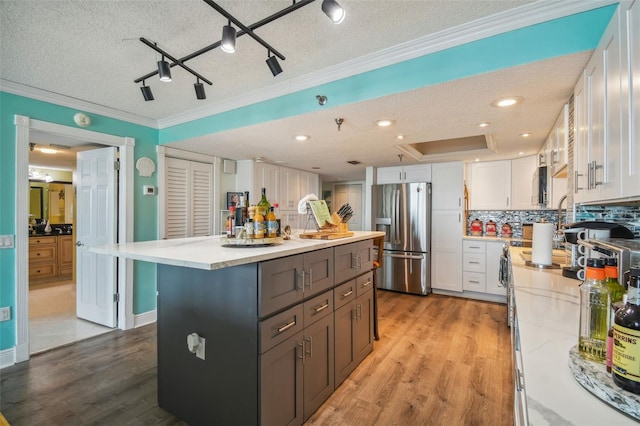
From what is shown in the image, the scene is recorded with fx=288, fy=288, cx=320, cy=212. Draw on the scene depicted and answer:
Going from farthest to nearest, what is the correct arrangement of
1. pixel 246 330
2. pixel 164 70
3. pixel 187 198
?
pixel 187 198 → pixel 164 70 → pixel 246 330

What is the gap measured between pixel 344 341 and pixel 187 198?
279 cm

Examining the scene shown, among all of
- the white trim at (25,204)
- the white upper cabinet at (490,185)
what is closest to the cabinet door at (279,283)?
the white trim at (25,204)

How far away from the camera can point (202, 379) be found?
165 centimetres

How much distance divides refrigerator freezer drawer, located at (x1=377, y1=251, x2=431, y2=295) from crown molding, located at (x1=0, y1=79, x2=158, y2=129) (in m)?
3.89

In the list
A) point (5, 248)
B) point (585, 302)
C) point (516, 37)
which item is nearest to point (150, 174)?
point (5, 248)

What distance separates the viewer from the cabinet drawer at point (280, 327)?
145 centimetres

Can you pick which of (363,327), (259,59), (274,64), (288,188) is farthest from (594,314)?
(288,188)

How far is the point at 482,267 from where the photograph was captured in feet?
13.8

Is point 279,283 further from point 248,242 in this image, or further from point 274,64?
point 274,64

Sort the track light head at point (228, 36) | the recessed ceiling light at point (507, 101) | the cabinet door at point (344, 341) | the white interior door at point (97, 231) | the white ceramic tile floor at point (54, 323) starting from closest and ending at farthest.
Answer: the track light head at point (228, 36) < the recessed ceiling light at point (507, 101) < the cabinet door at point (344, 341) < the white ceramic tile floor at point (54, 323) < the white interior door at point (97, 231)

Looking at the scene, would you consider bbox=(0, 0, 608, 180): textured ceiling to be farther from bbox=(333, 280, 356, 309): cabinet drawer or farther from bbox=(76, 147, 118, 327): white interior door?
bbox=(333, 280, 356, 309): cabinet drawer

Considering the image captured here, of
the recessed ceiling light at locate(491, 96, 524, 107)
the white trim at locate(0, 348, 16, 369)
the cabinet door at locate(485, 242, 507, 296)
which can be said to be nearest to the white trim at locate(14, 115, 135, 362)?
the white trim at locate(0, 348, 16, 369)

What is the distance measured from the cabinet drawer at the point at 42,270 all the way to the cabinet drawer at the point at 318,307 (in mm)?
6089

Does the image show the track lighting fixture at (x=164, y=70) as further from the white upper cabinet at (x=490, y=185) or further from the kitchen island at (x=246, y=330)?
the white upper cabinet at (x=490, y=185)
